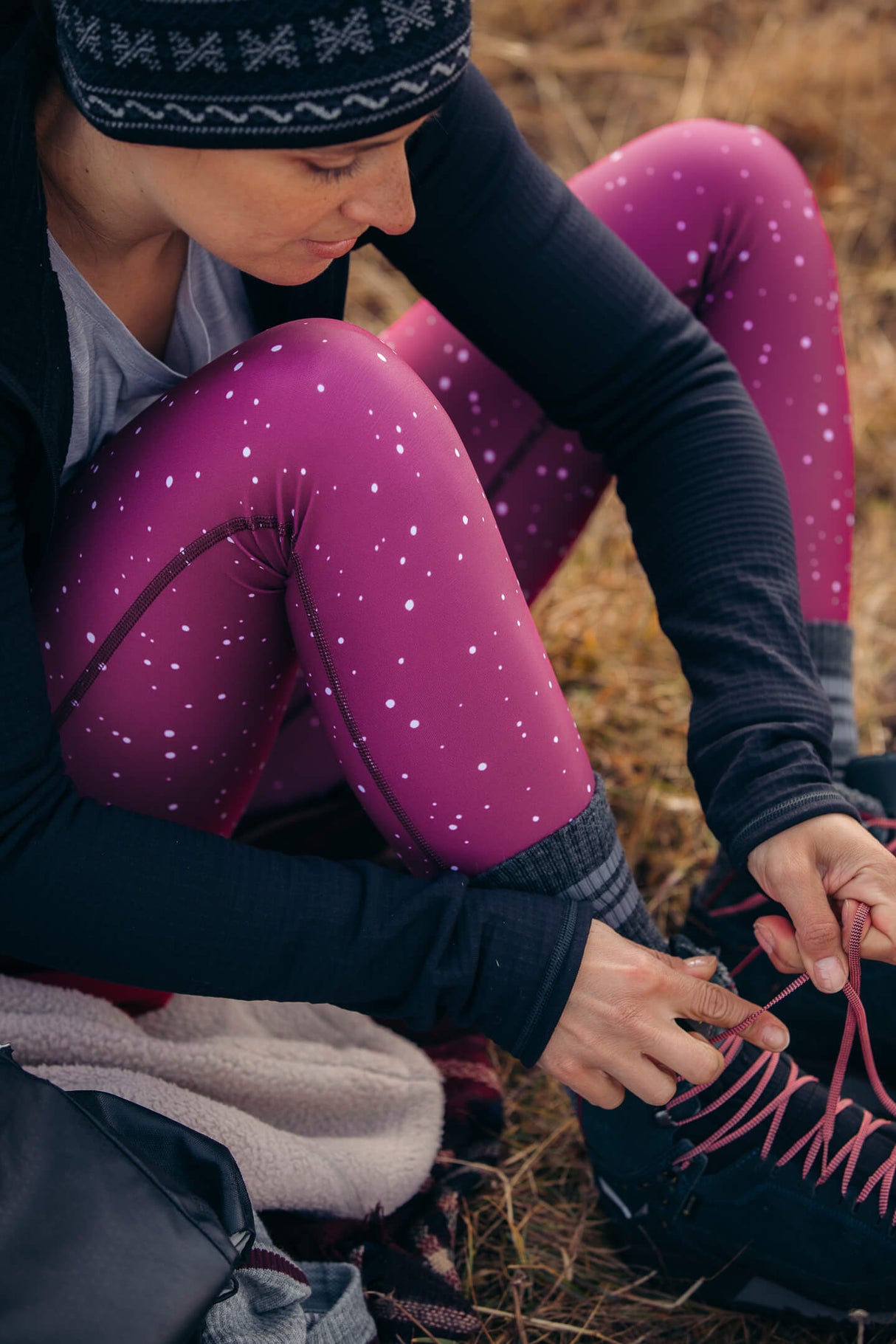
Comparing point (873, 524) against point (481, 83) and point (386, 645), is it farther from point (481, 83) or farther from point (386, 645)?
point (386, 645)

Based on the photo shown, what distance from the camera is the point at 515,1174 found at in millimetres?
978

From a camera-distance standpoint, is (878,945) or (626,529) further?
(626,529)

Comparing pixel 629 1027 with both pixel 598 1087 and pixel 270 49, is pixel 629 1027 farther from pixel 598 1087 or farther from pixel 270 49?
pixel 270 49

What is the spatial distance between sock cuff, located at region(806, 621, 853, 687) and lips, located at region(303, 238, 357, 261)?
0.53 metres

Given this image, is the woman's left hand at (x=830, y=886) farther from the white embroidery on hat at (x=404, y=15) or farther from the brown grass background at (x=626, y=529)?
the white embroidery on hat at (x=404, y=15)

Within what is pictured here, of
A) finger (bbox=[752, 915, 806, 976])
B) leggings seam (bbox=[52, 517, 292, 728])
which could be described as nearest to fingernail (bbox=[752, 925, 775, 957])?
finger (bbox=[752, 915, 806, 976])

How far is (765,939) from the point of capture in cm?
83

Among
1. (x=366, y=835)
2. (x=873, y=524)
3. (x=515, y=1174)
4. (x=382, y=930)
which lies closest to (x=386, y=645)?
(x=382, y=930)

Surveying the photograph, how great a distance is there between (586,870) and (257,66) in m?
0.52

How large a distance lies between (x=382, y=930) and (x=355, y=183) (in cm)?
44

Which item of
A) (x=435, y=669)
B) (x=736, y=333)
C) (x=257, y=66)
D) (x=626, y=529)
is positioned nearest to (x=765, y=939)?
(x=435, y=669)

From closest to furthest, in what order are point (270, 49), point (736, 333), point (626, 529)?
1. point (270, 49)
2. point (736, 333)
3. point (626, 529)

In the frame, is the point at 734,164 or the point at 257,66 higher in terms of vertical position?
the point at 257,66

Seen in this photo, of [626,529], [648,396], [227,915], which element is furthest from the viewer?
[626,529]
